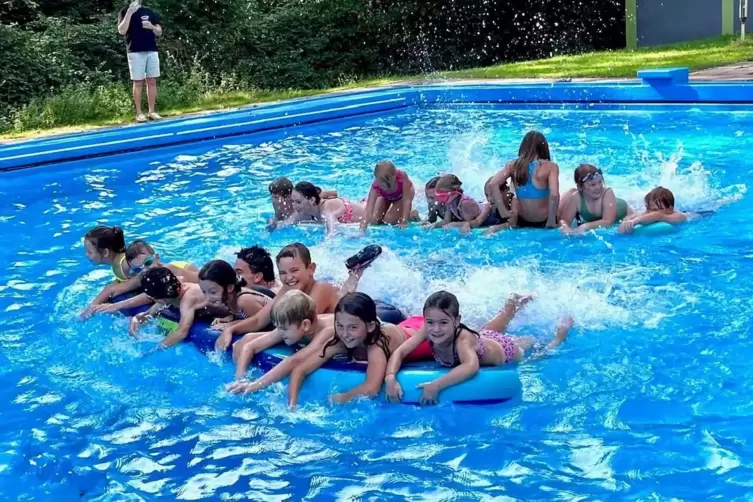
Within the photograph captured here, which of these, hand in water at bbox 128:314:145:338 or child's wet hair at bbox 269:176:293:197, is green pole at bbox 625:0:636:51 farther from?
hand in water at bbox 128:314:145:338

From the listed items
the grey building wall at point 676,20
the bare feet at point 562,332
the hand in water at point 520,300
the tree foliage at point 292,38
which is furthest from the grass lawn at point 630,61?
the bare feet at point 562,332

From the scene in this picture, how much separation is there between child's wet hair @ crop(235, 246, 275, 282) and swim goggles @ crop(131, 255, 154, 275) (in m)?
0.55

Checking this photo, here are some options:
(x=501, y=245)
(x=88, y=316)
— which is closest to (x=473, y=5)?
(x=501, y=245)

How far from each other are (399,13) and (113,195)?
37.8 feet

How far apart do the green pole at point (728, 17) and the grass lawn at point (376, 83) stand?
3.45m

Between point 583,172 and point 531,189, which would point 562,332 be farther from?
point 531,189

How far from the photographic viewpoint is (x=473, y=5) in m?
19.6

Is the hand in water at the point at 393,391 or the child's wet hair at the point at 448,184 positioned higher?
the child's wet hair at the point at 448,184

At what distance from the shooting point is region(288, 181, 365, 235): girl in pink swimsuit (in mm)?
7043

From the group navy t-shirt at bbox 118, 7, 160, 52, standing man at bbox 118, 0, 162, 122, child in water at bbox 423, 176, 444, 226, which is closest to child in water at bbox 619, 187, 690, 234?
child in water at bbox 423, 176, 444, 226

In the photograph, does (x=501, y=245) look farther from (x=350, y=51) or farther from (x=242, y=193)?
(x=350, y=51)

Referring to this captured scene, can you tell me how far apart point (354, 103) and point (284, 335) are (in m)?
8.61

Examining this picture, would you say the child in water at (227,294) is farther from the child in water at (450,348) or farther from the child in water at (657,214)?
the child in water at (657,214)

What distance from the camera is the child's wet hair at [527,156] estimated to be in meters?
6.59
